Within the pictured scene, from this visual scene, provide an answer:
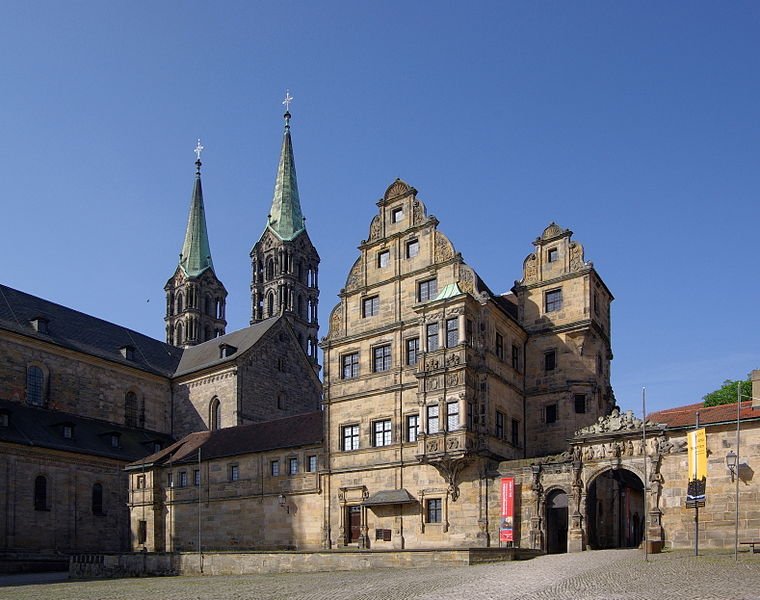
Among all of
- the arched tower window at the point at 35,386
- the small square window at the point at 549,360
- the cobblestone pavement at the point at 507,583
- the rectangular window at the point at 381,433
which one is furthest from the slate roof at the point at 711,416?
the arched tower window at the point at 35,386

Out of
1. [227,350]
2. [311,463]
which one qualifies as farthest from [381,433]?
[227,350]

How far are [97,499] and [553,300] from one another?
34.6 meters

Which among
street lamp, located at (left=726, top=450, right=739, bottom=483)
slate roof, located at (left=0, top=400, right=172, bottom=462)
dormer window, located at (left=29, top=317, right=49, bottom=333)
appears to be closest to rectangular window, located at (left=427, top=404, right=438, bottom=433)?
street lamp, located at (left=726, top=450, right=739, bottom=483)

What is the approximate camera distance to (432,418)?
39344mm

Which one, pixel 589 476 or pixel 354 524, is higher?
pixel 589 476

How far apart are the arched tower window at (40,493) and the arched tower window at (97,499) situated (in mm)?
3733

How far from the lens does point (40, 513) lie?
5506 centimetres

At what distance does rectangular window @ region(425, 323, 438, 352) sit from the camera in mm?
40156

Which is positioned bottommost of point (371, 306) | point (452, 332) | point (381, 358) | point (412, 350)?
point (381, 358)

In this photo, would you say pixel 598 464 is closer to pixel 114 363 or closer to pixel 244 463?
pixel 244 463

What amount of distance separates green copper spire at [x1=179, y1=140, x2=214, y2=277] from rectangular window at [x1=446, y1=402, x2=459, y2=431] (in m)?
66.5

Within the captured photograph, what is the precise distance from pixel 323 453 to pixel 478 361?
10.2m

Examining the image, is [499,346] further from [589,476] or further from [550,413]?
[589,476]

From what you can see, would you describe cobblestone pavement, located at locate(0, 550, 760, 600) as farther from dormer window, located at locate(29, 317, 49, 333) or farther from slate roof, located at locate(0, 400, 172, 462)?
dormer window, located at locate(29, 317, 49, 333)
